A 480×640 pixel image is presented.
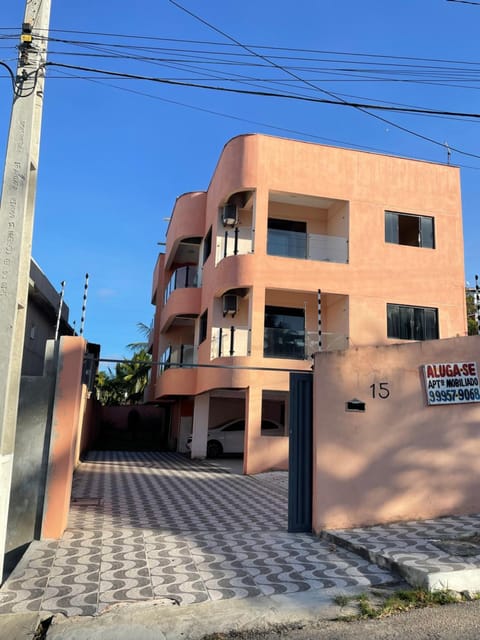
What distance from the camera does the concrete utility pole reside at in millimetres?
4793

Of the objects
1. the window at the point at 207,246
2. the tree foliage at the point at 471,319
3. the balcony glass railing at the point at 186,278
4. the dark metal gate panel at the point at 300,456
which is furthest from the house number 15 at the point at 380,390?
the balcony glass railing at the point at 186,278

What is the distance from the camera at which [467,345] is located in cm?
734

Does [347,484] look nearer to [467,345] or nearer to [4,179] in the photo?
[467,345]

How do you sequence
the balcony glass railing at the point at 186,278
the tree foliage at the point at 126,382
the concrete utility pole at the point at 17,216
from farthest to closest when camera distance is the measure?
the tree foliage at the point at 126,382 < the balcony glass railing at the point at 186,278 < the concrete utility pole at the point at 17,216

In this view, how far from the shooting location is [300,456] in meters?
6.95

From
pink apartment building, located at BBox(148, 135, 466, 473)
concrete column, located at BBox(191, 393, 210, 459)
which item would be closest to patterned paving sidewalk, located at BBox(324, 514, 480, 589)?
pink apartment building, located at BBox(148, 135, 466, 473)

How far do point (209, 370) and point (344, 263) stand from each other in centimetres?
548

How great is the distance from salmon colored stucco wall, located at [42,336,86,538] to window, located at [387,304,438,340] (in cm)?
1209

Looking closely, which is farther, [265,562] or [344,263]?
[344,263]

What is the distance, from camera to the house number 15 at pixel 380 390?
7020mm

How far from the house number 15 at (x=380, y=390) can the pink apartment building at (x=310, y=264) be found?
7943mm

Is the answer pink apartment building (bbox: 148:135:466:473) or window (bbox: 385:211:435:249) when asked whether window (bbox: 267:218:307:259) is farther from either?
window (bbox: 385:211:435:249)

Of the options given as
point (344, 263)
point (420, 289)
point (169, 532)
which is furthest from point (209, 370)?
point (169, 532)

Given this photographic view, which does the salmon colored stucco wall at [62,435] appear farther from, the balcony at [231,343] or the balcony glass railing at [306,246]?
the balcony glass railing at [306,246]
